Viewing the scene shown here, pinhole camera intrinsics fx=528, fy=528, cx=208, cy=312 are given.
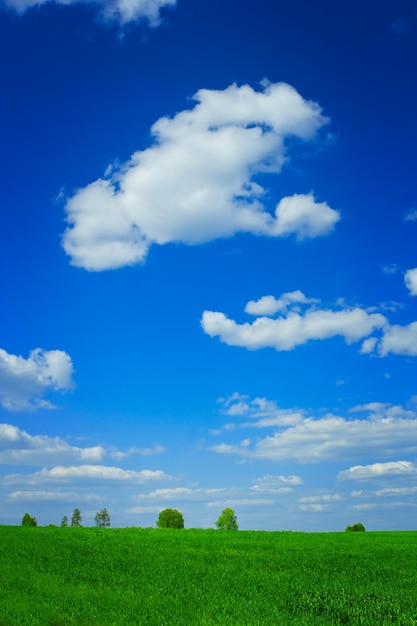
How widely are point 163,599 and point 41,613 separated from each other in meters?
4.81

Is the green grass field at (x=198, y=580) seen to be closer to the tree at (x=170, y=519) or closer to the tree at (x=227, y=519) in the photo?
the tree at (x=170, y=519)

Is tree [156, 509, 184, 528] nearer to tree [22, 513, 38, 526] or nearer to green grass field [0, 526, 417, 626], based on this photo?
tree [22, 513, 38, 526]

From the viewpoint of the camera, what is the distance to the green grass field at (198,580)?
1781 cm

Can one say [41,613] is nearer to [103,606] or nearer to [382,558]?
[103,606]

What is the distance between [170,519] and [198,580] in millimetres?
71817

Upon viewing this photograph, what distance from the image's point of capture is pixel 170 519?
302ft

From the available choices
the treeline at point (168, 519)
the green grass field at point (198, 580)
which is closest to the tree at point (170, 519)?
the treeline at point (168, 519)

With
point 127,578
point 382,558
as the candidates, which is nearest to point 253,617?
point 127,578

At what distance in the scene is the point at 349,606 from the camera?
19.4m

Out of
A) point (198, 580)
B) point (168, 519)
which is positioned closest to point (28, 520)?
point (168, 519)

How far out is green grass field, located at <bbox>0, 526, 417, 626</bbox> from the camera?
17.8m

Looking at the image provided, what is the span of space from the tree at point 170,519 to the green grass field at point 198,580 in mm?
52677

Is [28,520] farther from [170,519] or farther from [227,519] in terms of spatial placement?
[227,519]

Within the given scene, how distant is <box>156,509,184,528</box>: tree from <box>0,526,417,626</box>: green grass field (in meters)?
52.7
